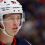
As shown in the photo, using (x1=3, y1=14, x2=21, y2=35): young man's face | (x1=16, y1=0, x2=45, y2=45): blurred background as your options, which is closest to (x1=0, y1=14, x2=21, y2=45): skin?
(x1=3, y1=14, x2=21, y2=35): young man's face

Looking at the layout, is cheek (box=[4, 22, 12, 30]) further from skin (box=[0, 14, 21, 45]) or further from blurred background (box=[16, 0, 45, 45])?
blurred background (box=[16, 0, 45, 45])

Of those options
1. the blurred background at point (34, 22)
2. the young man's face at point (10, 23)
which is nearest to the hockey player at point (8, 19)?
the young man's face at point (10, 23)

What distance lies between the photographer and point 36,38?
8.63ft

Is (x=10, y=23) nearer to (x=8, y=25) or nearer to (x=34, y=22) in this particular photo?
(x=8, y=25)

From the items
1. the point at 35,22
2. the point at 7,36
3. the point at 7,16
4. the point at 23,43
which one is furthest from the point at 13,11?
the point at 35,22

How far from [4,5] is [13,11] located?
0.27ft

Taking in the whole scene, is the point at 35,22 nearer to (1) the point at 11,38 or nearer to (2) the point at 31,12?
Answer: (2) the point at 31,12

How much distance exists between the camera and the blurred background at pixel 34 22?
2.56 m

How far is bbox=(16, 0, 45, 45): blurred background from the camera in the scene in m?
2.56

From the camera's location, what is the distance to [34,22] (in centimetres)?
262

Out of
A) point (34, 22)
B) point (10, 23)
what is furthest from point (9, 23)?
point (34, 22)

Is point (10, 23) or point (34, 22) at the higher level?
point (10, 23)

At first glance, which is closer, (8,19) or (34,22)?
(8,19)

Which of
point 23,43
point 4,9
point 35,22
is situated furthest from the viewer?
point 35,22
